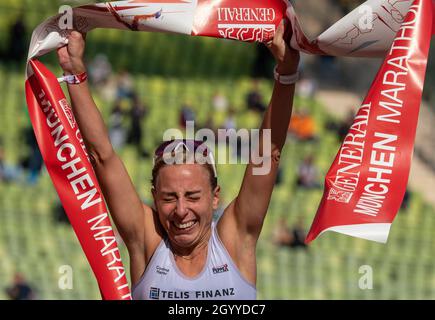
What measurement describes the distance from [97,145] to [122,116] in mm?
11300

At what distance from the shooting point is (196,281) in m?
4.52

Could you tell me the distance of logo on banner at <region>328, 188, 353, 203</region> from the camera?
4402mm

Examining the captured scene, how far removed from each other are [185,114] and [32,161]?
8.44 feet

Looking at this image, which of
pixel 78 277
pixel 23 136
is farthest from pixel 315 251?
pixel 23 136

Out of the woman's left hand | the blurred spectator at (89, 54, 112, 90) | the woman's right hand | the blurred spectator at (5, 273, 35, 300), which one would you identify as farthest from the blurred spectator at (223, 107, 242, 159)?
the woman's left hand

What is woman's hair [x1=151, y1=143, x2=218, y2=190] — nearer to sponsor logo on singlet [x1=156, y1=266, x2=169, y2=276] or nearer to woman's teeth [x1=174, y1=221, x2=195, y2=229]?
woman's teeth [x1=174, y1=221, x2=195, y2=229]

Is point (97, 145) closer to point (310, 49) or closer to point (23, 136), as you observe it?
point (310, 49)

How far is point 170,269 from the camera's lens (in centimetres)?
455

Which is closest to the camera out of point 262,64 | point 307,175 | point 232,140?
point 232,140

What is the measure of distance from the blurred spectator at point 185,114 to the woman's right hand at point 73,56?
11.3 meters

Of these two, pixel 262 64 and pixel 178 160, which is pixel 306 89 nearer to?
pixel 262 64

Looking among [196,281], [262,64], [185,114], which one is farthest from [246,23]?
[262,64]

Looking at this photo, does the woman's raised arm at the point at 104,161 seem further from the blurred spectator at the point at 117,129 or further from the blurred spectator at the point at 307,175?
the blurred spectator at the point at 307,175

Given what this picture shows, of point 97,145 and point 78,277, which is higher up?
point 97,145
